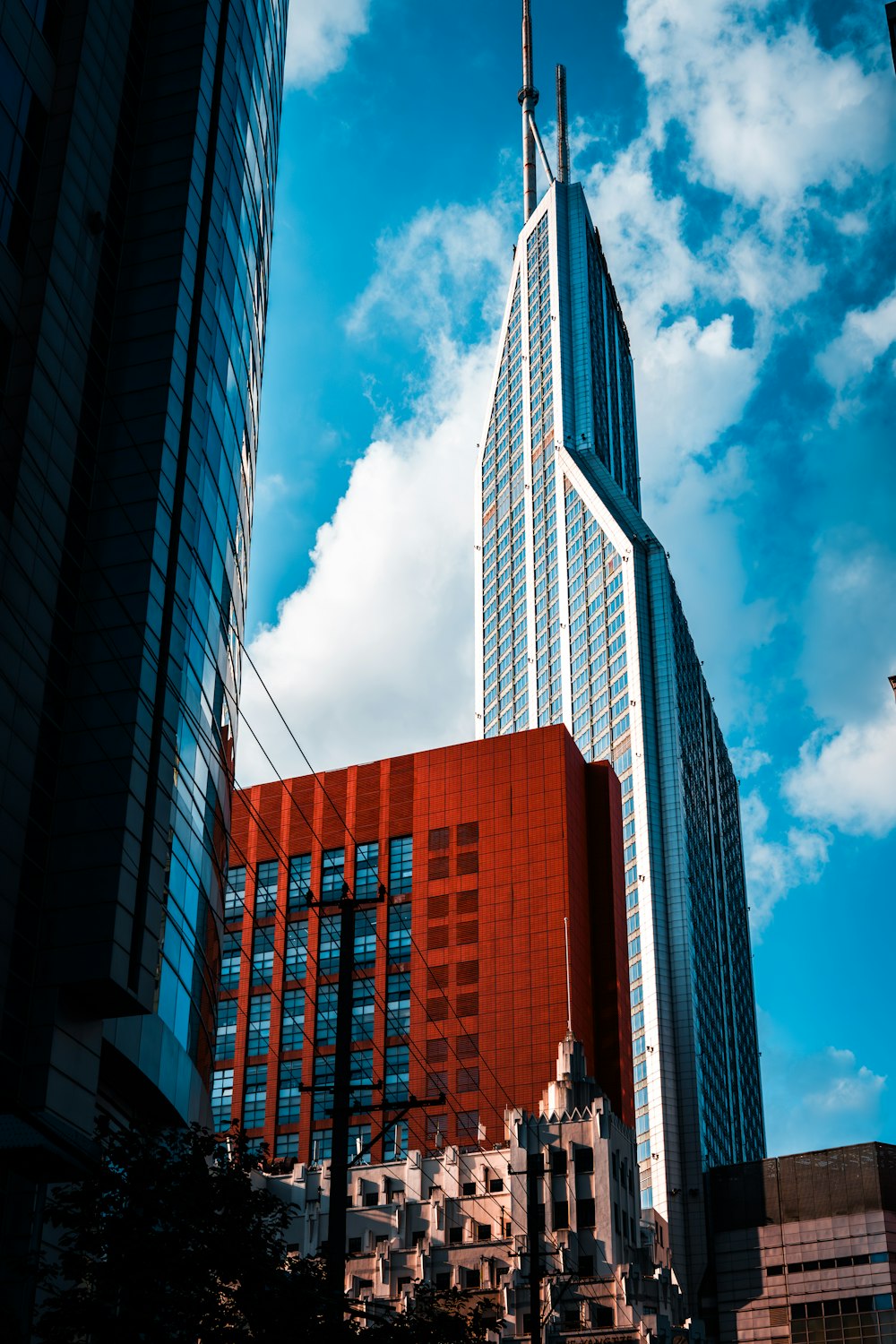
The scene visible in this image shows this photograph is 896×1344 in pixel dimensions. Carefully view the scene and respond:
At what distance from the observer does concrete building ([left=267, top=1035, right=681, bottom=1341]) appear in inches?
4107

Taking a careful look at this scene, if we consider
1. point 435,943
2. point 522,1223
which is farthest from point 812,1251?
point 435,943

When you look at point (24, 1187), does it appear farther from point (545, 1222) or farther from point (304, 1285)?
point (545, 1222)

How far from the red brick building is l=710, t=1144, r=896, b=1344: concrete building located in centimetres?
2179

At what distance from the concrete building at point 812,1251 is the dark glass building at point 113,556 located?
3688 inches

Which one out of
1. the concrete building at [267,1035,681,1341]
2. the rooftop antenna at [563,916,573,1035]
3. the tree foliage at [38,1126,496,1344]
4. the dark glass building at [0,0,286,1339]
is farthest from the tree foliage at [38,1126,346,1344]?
the rooftop antenna at [563,916,573,1035]

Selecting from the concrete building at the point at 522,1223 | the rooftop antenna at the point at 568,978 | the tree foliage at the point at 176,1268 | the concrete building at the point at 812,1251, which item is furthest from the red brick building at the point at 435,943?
the tree foliage at the point at 176,1268

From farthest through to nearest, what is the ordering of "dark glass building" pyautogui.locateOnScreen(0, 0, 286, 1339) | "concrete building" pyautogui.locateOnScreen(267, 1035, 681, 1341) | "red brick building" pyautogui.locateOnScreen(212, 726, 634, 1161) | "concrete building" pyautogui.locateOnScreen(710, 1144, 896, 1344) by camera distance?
"concrete building" pyautogui.locateOnScreen(710, 1144, 896, 1344)
"red brick building" pyautogui.locateOnScreen(212, 726, 634, 1161)
"concrete building" pyautogui.locateOnScreen(267, 1035, 681, 1341)
"dark glass building" pyautogui.locateOnScreen(0, 0, 286, 1339)

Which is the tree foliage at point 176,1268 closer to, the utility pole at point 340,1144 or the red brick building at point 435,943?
the utility pole at point 340,1144

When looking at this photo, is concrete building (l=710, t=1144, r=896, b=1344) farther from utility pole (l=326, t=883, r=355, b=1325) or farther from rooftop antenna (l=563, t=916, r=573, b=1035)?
utility pole (l=326, t=883, r=355, b=1325)

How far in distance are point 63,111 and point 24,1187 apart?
35.7m

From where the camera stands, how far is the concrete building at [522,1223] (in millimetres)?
104312

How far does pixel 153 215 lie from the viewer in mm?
60094

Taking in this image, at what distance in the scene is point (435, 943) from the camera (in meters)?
143

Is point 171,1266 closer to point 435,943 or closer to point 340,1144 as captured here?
point 340,1144
